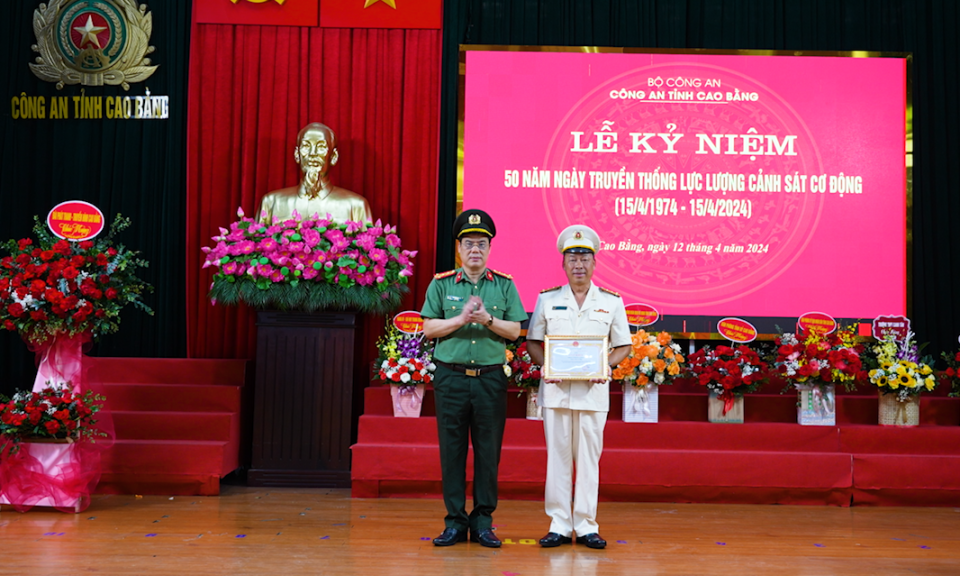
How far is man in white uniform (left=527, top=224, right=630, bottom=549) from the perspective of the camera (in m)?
3.44

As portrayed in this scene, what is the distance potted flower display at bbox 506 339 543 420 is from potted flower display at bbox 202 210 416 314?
87 cm

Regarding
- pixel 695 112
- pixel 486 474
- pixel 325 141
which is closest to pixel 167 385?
pixel 325 141

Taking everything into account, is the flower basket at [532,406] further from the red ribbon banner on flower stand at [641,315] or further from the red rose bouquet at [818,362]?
the red rose bouquet at [818,362]

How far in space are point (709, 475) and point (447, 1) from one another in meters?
3.75

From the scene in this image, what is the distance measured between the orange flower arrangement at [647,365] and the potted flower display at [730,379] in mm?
195

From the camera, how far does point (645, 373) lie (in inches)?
189

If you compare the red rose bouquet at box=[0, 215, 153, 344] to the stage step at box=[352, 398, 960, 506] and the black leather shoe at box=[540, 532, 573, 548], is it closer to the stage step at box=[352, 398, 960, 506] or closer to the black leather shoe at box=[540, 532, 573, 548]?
the stage step at box=[352, 398, 960, 506]

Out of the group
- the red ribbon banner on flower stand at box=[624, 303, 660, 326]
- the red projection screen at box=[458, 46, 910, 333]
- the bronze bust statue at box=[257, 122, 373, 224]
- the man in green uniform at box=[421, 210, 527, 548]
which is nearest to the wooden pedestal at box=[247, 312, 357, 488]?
the bronze bust statue at box=[257, 122, 373, 224]

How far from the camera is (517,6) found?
6.05 m

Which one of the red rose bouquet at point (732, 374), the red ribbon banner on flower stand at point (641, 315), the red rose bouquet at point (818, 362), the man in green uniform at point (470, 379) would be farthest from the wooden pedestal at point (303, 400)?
the red rose bouquet at point (818, 362)

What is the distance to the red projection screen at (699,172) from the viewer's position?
5750 millimetres

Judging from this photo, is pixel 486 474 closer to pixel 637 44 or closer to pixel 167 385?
pixel 167 385

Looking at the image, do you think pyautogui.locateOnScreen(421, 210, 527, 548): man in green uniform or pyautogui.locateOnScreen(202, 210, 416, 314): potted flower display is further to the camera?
pyautogui.locateOnScreen(202, 210, 416, 314): potted flower display

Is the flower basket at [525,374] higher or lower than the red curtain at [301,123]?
lower
